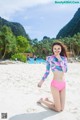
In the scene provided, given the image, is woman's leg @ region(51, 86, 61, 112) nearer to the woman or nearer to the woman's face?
the woman

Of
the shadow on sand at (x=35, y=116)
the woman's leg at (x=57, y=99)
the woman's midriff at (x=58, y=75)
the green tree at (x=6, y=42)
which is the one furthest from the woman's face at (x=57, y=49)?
the green tree at (x=6, y=42)

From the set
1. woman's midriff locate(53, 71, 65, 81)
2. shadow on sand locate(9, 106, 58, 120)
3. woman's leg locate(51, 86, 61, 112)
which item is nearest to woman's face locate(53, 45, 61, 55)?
woman's midriff locate(53, 71, 65, 81)

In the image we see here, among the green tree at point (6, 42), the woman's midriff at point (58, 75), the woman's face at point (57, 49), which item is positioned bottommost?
the woman's midriff at point (58, 75)

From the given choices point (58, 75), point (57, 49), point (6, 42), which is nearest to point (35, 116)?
point (58, 75)

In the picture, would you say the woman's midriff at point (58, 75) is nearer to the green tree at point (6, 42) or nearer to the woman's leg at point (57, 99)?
the woman's leg at point (57, 99)

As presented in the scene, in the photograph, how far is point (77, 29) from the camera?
99.7 metres

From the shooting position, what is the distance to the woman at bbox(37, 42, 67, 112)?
199 inches

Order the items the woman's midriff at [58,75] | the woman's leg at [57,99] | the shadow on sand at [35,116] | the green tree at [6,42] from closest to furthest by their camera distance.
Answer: the shadow on sand at [35,116] < the woman's leg at [57,99] < the woman's midriff at [58,75] < the green tree at [6,42]

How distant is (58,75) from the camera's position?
16.9ft

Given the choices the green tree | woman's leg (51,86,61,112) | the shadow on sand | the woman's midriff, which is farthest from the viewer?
the green tree

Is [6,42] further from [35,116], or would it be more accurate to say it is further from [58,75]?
[35,116]

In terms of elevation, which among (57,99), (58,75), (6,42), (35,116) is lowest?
(35,116)

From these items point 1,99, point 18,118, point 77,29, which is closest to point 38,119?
point 18,118

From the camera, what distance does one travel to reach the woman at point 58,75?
5.06m
